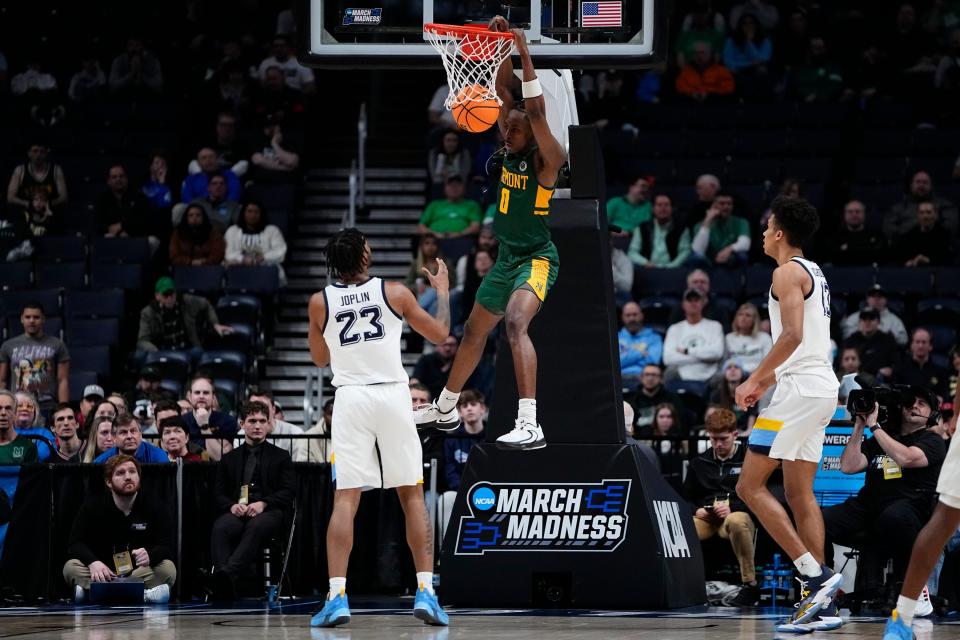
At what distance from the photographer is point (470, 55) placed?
8719 mm

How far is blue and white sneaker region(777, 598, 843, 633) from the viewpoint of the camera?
7875 millimetres

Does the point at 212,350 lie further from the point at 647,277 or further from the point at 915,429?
the point at 915,429

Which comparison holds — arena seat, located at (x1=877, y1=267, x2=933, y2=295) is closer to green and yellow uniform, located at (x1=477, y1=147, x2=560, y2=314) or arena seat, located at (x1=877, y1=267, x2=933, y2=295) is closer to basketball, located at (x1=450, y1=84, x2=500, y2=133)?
green and yellow uniform, located at (x1=477, y1=147, x2=560, y2=314)

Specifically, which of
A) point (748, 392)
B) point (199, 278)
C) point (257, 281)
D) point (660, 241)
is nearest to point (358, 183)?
point (257, 281)

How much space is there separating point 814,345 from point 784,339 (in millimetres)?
269

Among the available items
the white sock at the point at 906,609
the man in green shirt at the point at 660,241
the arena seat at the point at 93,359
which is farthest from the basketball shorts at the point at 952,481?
the arena seat at the point at 93,359

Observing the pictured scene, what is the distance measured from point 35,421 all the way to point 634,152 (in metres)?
7.97

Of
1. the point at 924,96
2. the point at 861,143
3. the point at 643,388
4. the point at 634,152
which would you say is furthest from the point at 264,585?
the point at 924,96

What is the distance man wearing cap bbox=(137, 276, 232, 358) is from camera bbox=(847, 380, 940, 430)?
7.71 metres

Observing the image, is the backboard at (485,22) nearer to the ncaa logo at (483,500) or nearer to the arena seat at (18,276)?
the ncaa logo at (483,500)

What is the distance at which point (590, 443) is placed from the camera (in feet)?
31.7

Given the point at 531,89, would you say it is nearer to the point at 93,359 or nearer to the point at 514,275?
the point at 514,275

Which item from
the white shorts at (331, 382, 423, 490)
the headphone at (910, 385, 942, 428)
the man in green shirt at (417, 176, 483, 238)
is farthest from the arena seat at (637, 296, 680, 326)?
the white shorts at (331, 382, 423, 490)

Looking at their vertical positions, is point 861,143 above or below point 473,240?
above
